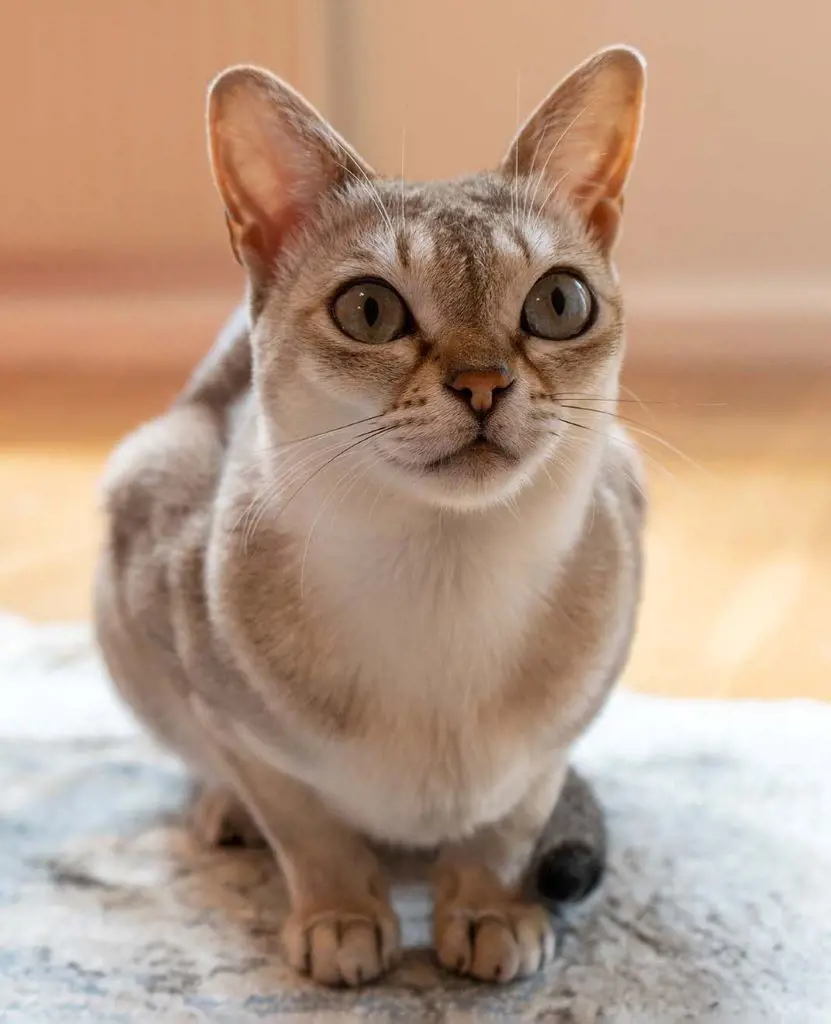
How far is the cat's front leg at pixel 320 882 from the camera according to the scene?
96 centimetres

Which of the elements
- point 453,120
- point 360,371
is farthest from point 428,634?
point 453,120

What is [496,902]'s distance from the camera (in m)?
1.00

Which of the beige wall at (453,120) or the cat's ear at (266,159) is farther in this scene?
the beige wall at (453,120)

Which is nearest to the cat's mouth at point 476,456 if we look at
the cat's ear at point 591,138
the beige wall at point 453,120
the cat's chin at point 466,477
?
the cat's chin at point 466,477

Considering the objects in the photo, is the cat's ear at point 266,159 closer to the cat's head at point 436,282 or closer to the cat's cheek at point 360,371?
the cat's head at point 436,282

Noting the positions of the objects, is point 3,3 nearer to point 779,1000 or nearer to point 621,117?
point 621,117

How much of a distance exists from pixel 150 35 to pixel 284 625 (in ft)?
5.45

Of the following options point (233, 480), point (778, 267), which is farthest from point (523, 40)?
point (233, 480)

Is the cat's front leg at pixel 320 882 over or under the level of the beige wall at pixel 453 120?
under

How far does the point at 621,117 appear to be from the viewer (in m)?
0.95

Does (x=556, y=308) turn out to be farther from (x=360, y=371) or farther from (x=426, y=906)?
(x=426, y=906)

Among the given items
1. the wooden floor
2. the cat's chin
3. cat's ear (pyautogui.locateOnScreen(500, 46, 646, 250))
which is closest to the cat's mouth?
the cat's chin

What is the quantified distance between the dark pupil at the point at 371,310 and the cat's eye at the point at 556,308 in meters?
0.11

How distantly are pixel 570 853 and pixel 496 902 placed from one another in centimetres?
8
